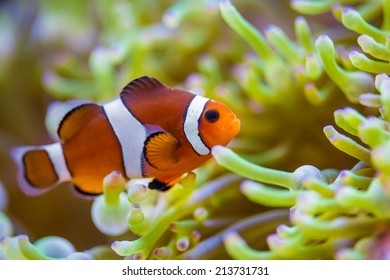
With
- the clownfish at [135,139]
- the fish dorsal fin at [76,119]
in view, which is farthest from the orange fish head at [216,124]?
the fish dorsal fin at [76,119]

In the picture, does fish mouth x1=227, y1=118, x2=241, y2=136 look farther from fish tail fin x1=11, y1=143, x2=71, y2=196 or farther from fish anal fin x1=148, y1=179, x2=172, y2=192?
fish tail fin x1=11, y1=143, x2=71, y2=196

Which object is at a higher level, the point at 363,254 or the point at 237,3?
the point at 237,3

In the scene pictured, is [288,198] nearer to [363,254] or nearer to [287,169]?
[363,254]

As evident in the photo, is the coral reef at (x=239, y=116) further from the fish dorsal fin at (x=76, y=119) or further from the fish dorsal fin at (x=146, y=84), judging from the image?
the fish dorsal fin at (x=146, y=84)

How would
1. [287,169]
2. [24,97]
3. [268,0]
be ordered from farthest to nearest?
1. [24,97]
2. [268,0]
3. [287,169]

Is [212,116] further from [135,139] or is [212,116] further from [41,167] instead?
[41,167]

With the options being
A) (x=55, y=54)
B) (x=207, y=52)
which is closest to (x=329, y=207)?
(x=207, y=52)

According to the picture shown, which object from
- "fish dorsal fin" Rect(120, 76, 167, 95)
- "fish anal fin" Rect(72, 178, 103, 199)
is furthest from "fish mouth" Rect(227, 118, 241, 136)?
"fish anal fin" Rect(72, 178, 103, 199)
